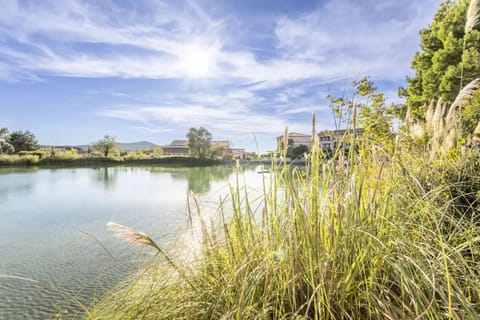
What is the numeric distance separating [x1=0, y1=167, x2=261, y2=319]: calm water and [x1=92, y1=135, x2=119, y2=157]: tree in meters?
32.4

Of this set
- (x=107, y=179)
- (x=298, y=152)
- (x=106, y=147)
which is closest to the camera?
(x=298, y=152)

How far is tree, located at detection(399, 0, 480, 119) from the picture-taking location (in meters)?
10.7

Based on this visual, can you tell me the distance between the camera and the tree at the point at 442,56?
1068 centimetres

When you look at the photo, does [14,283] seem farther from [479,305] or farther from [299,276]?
[479,305]

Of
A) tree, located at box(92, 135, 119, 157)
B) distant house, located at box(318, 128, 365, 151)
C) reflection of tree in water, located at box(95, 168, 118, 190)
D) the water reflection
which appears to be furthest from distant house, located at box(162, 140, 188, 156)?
distant house, located at box(318, 128, 365, 151)

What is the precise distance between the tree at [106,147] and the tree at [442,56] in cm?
4047

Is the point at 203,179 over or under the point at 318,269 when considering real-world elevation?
under

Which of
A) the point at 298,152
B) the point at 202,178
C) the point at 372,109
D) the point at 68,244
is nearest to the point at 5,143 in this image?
the point at 202,178

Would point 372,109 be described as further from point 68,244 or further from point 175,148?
point 175,148

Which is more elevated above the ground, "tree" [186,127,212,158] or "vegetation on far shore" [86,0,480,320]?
"tree" [186,127,212,158]

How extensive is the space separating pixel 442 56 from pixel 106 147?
42.6 meters

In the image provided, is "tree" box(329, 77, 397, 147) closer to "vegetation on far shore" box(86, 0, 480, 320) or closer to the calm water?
the calm water

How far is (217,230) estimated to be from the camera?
1.62 metres

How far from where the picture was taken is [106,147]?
137 ft
